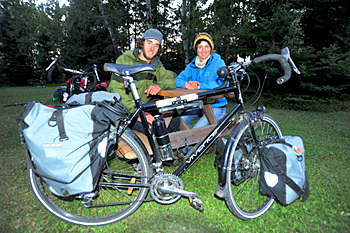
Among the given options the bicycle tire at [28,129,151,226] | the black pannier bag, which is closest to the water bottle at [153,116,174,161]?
the bicycle tire at [28,129,151,226]

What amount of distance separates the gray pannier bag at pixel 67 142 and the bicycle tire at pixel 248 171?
3.90ft

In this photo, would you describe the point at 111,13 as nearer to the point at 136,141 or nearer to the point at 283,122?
the point at 283,122

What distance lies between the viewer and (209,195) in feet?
8.69

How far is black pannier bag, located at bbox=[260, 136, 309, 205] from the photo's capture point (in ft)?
6.75

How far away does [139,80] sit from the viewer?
2723mm

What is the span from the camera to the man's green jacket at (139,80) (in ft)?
8.34

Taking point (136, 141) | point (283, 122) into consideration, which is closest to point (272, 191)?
point (136, 141)

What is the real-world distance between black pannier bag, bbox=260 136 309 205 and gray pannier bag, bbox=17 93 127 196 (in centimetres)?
152

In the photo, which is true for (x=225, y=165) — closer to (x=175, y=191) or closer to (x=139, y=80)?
(x=175, y=191)

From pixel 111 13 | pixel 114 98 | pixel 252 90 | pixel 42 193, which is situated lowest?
pixel 252 90

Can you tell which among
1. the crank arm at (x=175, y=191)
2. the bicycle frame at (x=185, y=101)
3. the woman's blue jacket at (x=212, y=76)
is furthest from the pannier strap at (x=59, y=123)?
the woman's blue jacket at (x=212, y=76)

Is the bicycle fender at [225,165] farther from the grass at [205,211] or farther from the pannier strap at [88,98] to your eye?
the pannier strap at [88,98]

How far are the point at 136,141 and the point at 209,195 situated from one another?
4.05 ft

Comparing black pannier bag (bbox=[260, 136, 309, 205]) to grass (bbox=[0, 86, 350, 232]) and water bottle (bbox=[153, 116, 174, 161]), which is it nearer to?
grass (bbox=[0, 86, 350, 232])
